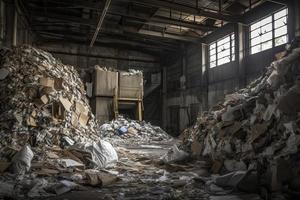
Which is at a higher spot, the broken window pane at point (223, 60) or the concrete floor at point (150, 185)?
the broken window pane at point (223, 60)

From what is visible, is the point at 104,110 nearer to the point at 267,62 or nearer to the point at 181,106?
the point at 181,106

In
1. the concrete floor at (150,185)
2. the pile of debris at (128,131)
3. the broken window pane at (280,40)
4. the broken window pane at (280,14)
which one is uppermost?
the broken window pane at (280,14)

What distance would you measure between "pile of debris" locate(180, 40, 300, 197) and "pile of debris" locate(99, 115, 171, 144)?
5.84 meters

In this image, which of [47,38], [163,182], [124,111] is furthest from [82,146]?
[47,38]

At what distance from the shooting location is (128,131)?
41.5ft

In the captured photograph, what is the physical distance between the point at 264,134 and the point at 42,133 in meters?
5.02

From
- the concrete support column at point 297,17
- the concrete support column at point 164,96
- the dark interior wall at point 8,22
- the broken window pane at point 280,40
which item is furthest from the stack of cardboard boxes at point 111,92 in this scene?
the concrete support column at point 297,17

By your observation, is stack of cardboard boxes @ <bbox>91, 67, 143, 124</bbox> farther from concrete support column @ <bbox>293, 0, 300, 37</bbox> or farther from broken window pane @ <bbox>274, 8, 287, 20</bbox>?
concrete support column @ <bbox>293, 0, 300, 37</bbox>

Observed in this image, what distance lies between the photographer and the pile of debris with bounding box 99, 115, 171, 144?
12195 millimetres

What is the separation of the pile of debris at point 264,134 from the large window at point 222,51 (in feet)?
21.0

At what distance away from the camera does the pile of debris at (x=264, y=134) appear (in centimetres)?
383

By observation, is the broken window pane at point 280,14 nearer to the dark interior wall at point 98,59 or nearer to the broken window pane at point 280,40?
the broken window pane at point 280,40

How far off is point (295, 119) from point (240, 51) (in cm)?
787

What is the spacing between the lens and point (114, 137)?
12.1 metres
